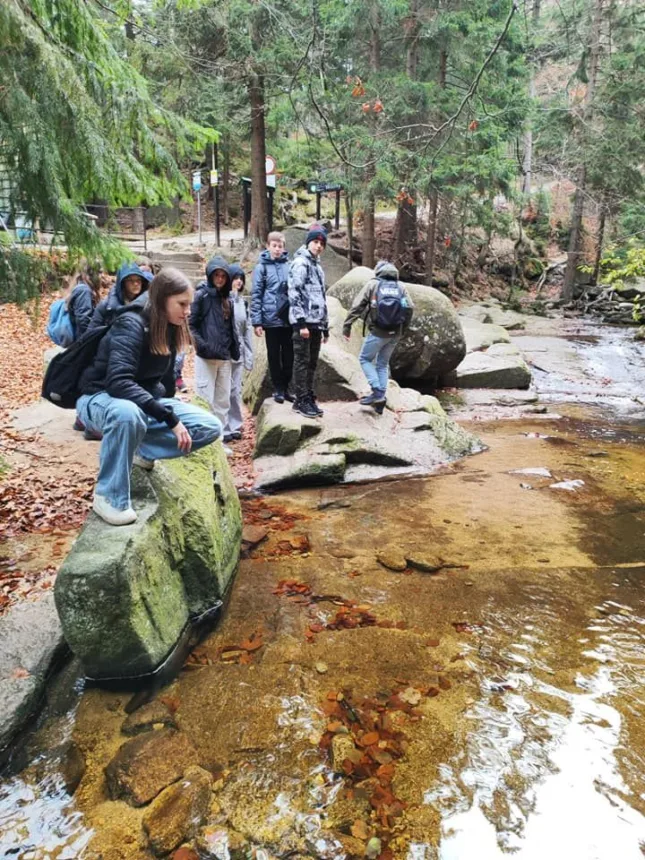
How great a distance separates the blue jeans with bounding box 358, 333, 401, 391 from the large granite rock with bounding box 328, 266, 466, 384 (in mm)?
2962

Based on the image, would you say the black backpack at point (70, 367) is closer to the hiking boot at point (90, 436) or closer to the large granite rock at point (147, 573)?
the large granite rock at point (147, 573)

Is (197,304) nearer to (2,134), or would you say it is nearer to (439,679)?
(2,134)

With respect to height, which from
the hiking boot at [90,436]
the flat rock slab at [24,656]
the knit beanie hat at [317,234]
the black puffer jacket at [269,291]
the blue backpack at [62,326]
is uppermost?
the knit beanie hat at [317,234]

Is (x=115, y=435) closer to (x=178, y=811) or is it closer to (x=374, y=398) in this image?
(x=178, y=811)

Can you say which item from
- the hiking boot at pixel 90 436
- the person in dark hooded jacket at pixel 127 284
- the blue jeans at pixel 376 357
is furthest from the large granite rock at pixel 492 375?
the person in dark hooded jacket at pixel 127 284

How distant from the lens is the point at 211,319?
6.35 metres

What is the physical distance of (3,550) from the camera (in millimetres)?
4688

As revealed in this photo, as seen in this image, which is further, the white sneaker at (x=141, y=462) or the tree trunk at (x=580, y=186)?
the tree trunk at (x=580, y=186)

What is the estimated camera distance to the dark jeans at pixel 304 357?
6.97 m

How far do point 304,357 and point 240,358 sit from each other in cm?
79

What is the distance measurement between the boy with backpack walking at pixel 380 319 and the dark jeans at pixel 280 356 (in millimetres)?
770

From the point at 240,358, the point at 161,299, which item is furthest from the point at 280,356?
the point at 161,299

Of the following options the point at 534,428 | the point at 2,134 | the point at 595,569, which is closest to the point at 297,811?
the point at 595,569

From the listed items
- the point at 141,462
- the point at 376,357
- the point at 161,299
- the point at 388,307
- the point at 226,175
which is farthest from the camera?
→ the point at 226,175
